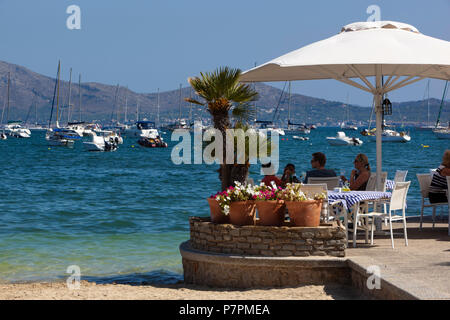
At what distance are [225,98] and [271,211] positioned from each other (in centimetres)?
209

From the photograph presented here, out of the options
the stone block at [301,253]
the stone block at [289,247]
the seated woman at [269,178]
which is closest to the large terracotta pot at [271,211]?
the stone block at [289,247]

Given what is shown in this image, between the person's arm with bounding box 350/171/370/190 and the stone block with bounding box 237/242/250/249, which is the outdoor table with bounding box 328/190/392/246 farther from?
the stone block with bounding box 237/242/250/249

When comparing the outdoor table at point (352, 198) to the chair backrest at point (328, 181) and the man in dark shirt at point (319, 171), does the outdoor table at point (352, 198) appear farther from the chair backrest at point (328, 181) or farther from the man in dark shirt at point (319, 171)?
the man in dark shirt at point (319, 171)

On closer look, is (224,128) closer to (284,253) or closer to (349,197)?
(349,197)

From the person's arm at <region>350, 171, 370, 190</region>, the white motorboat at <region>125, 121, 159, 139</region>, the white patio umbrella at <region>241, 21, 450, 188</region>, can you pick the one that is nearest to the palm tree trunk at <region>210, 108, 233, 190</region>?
the white patio umbrella at <region>241, 21, 450, 188</region>

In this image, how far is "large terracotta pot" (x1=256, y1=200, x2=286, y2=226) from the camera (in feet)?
25.4

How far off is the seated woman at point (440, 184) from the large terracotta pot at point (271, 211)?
321 cm

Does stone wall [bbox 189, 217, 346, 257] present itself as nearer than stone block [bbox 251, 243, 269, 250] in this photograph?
Yes

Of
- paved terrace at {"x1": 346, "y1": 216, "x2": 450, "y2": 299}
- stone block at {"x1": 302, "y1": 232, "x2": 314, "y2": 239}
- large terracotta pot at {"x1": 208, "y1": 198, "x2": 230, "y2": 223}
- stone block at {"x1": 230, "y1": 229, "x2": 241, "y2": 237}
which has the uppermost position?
large terracotta pot at {"x1": 208, "y1": 198, "x2": 230, "y2": 223}

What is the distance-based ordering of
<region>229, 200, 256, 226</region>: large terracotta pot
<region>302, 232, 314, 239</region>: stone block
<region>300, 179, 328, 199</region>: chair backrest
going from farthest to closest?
<region>300, 179, 328, 199</region>: chair backrest < <region>229, 200, 256, 226</region>: large terracotta pot < <region>302, 232, 314, 239</region>: stone block

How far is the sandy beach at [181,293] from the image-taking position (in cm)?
701

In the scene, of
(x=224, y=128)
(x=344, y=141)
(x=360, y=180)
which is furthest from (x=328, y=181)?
(x=344, y=141)

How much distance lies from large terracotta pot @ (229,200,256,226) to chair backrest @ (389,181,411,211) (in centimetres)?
187

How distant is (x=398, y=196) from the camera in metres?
8.58
